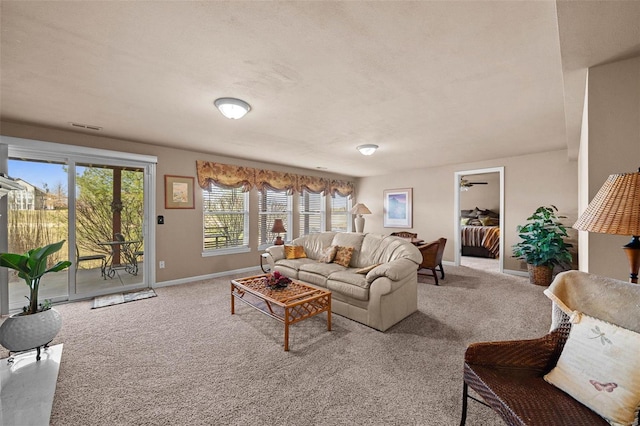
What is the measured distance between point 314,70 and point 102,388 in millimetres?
2844

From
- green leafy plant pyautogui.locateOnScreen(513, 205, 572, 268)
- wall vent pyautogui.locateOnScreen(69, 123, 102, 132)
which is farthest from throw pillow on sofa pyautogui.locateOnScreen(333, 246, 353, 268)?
wall vent pyautogui.locateOnScreen(69, 123, 102, 132)

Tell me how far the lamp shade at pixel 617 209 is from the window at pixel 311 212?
563cm

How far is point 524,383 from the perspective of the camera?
1332 mm

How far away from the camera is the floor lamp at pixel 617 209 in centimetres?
108

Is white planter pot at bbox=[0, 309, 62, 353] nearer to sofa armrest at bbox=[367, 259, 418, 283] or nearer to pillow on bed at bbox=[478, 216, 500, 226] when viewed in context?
sofa armrest at bbox=[367, 259, 418, 283]

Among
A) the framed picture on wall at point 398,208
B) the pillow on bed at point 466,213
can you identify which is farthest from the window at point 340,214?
the pillow on bed at point 466,213

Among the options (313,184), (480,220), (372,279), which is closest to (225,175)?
(313,184)

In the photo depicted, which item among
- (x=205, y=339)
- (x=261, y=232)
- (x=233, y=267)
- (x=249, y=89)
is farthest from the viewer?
(x=261, y=232)

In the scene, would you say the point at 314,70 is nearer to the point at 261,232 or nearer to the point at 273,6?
the point at 273,6

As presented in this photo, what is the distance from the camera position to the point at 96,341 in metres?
2.55

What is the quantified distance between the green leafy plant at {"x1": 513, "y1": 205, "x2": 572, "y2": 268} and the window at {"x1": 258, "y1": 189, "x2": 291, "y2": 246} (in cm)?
469

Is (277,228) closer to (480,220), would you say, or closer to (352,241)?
(352,241)

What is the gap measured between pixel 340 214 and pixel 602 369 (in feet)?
22.0

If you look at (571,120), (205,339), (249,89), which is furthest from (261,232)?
(571,120)
